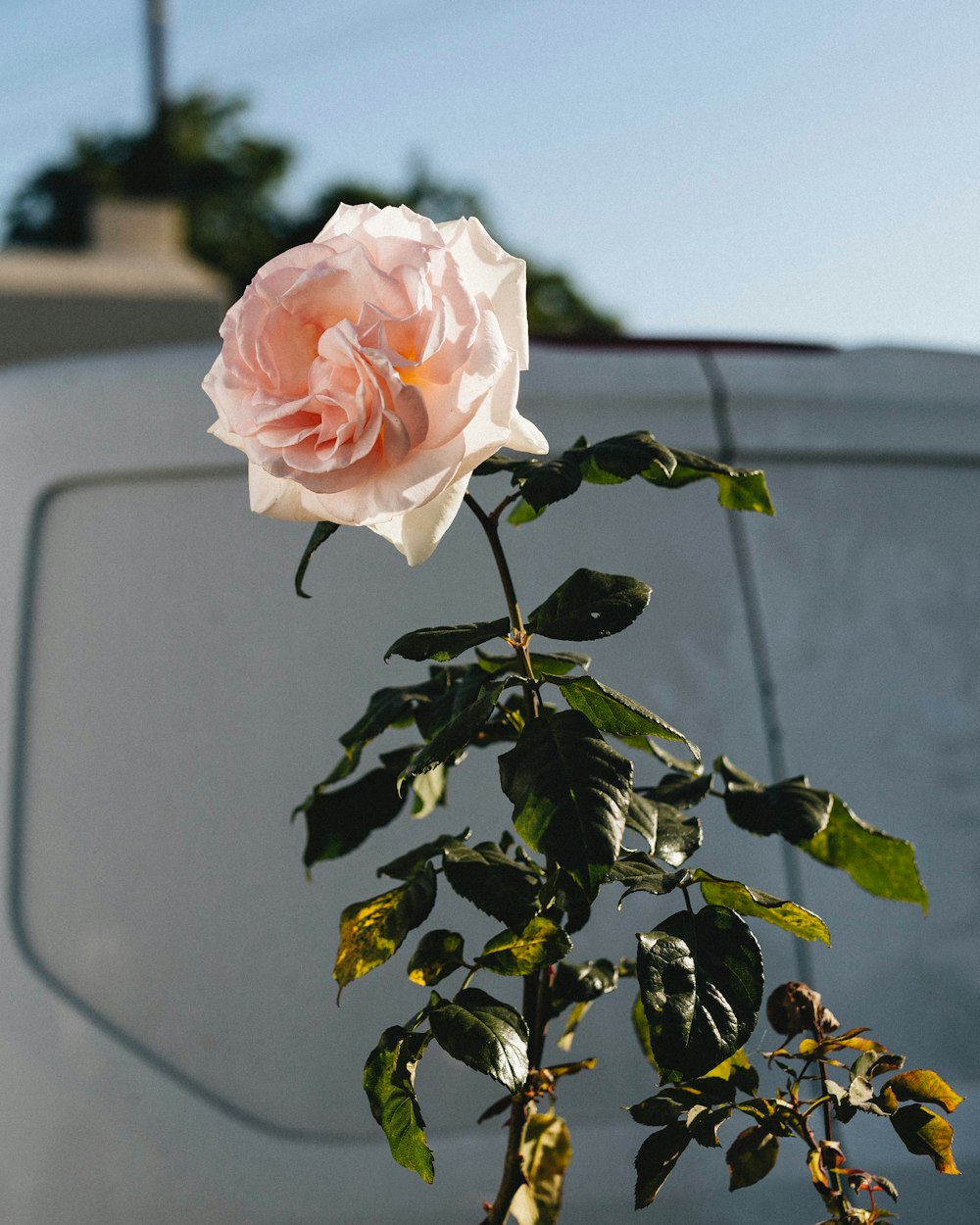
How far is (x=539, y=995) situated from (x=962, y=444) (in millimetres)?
1133

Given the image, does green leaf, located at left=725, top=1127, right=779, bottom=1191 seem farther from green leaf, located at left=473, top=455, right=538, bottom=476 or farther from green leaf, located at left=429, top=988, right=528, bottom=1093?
green leaf, located at left=473, top=455, right=538, bottom=476

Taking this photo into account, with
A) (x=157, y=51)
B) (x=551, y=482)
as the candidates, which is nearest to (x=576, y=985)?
(x=551, y=482)

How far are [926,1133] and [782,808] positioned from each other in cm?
25

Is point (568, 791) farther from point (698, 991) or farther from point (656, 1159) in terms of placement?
point (656, 1159)

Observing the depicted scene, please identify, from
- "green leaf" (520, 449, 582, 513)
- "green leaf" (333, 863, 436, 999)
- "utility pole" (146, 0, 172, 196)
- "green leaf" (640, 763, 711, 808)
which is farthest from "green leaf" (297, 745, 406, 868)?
"utility pole" (146, 0, 172, 196)

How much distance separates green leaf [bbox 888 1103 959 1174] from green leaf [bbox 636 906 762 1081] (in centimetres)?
20

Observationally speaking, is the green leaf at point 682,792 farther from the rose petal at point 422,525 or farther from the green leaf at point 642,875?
A: the rose petal at point 422,525

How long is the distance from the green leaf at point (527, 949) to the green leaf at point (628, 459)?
0.32 m

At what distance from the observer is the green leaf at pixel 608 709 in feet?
3.03

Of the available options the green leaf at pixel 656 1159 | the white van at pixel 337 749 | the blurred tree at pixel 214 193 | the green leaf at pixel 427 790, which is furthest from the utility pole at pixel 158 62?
the green leaf at pixel 656 1159

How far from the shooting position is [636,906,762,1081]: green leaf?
0.89 metres

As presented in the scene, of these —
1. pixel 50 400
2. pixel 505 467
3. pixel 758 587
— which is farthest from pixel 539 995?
pixel 50 400

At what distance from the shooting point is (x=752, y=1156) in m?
1.02

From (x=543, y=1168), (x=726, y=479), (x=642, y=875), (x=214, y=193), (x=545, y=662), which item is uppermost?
(x=726, y=479)
